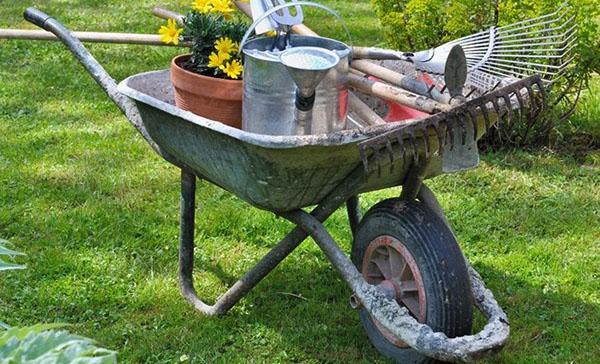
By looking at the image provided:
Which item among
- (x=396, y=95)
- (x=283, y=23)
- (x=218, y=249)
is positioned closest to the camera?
(x=396, y=95)

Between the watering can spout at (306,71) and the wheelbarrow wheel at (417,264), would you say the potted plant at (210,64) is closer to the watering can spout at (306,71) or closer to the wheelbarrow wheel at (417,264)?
the watering can spout at (306,71)

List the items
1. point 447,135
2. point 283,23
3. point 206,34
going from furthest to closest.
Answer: point 206,34
point 283,23
point 447,135

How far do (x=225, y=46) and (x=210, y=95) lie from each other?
0.15m

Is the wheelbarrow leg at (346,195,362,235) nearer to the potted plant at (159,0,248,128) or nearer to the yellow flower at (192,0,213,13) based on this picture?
the potted plant at (159,0,248,128)

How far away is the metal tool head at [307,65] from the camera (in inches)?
88.3

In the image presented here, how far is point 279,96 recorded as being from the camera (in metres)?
2.44

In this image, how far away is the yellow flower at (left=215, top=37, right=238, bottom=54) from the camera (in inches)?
103

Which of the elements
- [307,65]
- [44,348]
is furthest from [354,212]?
[44,348]

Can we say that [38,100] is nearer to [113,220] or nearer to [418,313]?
[113,220]

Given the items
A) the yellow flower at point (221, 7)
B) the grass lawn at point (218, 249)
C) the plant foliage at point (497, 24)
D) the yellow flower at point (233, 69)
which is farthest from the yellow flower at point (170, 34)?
the plant foliage at point (497, 24)

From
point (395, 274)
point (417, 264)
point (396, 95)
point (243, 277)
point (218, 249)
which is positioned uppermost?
point (396, 95)

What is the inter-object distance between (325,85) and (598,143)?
2652 millimetres

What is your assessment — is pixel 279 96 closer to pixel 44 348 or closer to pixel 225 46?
pixel 225 46

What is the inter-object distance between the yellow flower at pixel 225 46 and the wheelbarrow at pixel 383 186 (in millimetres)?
251
